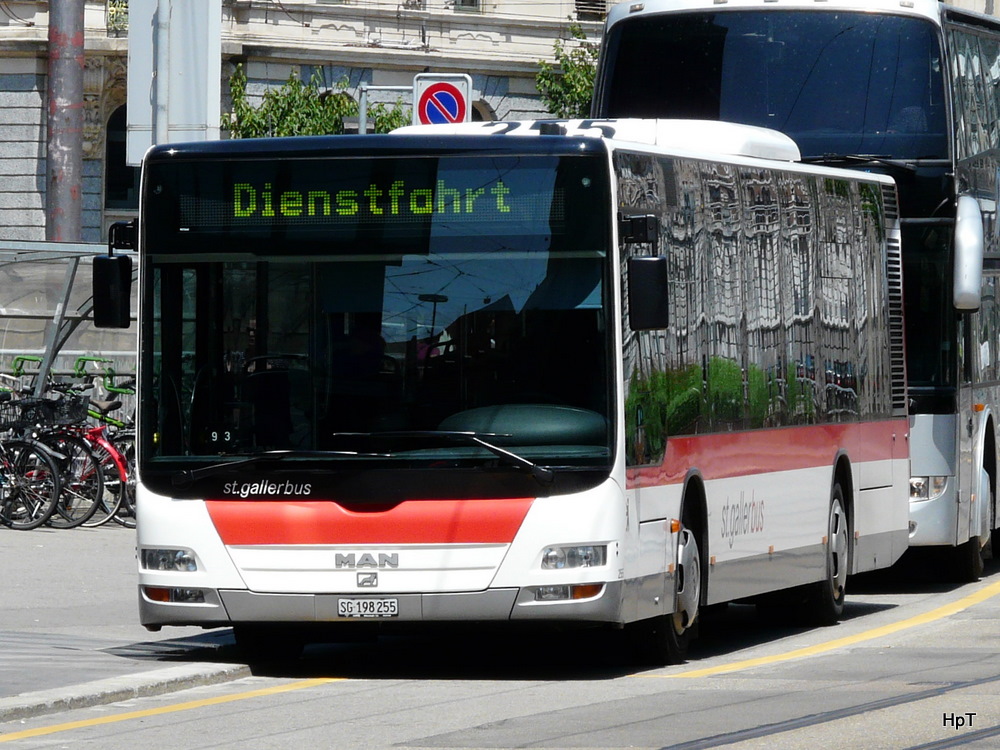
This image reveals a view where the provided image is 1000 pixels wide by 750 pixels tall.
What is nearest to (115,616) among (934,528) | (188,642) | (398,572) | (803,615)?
(188,642)

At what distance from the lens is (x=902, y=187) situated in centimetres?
1627

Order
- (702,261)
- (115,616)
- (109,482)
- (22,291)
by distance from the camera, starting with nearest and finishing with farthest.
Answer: (702,261), (115,616), (109,482), (22,291)

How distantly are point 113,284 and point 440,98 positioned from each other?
850 cm

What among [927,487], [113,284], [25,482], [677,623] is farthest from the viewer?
[25,482]

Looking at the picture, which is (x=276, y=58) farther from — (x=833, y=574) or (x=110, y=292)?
(x=110, y=292)

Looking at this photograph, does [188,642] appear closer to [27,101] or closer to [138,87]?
[138,87]

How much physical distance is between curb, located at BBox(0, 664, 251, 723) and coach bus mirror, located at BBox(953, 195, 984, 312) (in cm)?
677

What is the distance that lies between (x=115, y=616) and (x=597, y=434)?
4082 millimetres

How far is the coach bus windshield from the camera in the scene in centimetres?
1059

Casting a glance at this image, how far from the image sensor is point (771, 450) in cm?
1300

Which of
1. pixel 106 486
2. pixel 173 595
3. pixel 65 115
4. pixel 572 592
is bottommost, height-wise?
pixel 106 486

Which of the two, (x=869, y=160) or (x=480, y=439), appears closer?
(x=480, y=439)

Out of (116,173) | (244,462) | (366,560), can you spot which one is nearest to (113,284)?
(244,462)

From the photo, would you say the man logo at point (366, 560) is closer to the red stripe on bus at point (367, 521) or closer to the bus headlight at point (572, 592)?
the red stripe on bus at point (367, 521)
